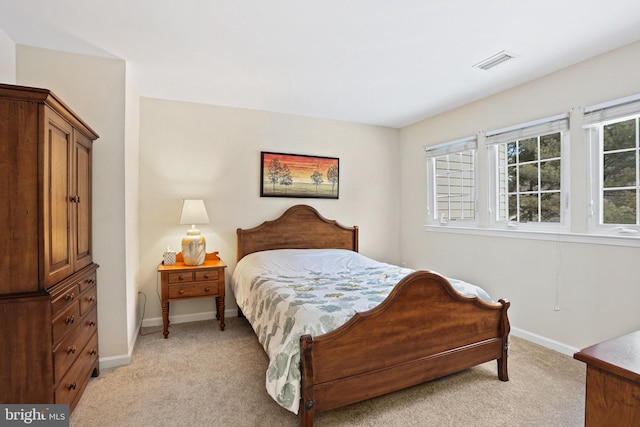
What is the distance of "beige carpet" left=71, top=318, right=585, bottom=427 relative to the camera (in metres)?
1.84

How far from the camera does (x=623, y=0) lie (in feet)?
5.92

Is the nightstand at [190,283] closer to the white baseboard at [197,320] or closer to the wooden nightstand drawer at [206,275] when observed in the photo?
the wooden nightstand drawer at [206,275]

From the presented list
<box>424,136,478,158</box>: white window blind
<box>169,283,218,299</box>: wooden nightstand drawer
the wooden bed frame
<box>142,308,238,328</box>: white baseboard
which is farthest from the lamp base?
<box>424,136,478,158</box>: white window blind

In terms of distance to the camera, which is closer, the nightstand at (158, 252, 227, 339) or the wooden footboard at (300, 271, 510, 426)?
the wooden footboard at (300, 271, 510, 426)

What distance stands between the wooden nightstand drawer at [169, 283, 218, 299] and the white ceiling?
6.31 feet

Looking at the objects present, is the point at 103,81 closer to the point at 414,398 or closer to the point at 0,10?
the point at 0,10

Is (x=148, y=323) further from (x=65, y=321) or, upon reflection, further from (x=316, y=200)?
(x=316, y=200)

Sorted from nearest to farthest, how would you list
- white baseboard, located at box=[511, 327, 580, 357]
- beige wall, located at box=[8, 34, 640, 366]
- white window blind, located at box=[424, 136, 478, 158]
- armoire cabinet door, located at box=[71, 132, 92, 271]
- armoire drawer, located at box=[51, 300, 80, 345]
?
armoire drawer, located at box=[51, 300, 80, 345] → armoire cabinet door, located at box=[71, 132, 92, 271] → beige wall, located at box=[8, 34, 640, 366] → white baseboard, located at box=[511, 327, 580, 357] → white window blind, located at box=[424, 136, 478, 158]

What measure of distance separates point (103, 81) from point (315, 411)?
8.97ft

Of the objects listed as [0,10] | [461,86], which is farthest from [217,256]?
[461,86]

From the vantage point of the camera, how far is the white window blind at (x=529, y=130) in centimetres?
271

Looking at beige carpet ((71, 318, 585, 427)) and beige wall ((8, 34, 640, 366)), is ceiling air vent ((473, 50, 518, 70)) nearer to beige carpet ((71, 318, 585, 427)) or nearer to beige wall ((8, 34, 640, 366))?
beige wall ((8, 34, 640, 366))

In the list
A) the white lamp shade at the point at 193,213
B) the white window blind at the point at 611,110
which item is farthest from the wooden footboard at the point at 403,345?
the white lamp shade at the point at 193,213

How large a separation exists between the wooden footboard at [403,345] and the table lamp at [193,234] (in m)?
1.92
